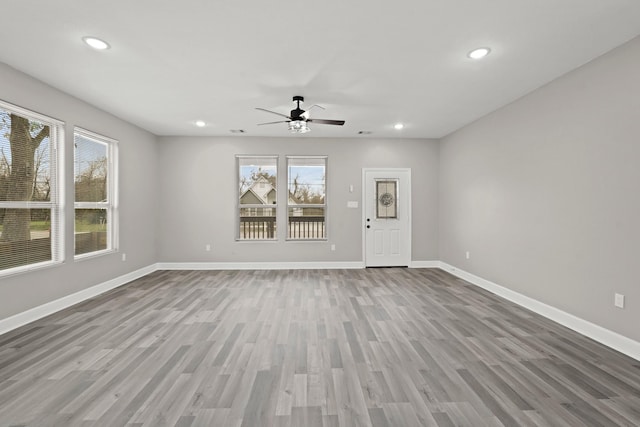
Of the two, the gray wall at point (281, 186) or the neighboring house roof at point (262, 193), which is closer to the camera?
the gray wall at point (281, 186)

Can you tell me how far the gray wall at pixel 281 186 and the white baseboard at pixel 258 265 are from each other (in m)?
0.09

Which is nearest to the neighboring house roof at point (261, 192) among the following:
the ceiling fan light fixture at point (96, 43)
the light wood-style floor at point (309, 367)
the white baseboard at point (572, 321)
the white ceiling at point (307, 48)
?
the white ceiling at point (307, 48)

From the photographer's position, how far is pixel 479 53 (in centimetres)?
287

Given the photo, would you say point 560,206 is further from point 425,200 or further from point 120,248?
point 120,248

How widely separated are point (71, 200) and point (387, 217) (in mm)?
5359

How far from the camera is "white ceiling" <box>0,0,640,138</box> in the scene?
2.25 meters

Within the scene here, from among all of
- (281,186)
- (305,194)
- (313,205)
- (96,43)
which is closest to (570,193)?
(313,205)

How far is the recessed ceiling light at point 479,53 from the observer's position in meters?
2.79

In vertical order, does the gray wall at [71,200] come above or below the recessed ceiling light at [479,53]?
below

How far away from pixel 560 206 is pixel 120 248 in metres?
6.35

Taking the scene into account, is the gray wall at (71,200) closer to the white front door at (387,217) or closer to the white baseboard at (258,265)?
the white baseboard at (258,265)

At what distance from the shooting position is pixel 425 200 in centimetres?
638

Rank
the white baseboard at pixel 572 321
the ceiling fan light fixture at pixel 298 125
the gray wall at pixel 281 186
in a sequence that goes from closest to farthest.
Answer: the white baseboard at pixel 572 321 → the ceiling fan light fixture at pixel 298 125 → the gray wall at pixel 281 186

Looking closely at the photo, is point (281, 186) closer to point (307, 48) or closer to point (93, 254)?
point (93, 254)
